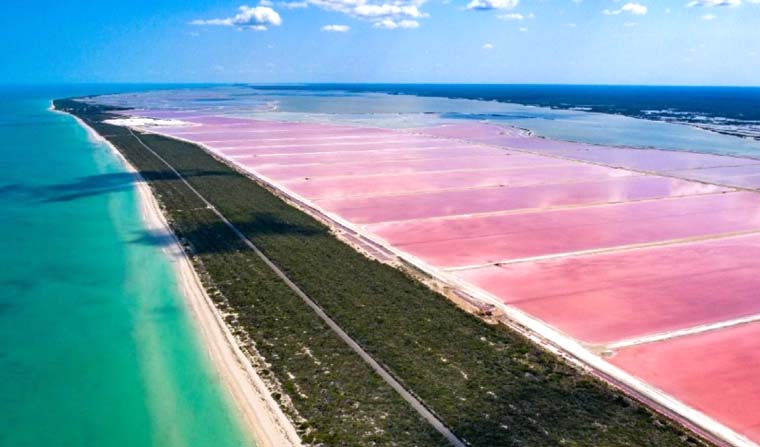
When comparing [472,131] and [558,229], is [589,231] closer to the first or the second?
[558,229]

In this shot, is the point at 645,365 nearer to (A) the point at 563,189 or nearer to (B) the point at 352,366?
(B) the point at 352,366

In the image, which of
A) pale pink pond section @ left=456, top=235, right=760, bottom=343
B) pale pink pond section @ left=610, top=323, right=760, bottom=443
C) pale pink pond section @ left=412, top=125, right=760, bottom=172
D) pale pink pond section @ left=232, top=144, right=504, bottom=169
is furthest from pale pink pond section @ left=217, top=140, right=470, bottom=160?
pale pink pond section @ left=610, top=323, right=760, bottom=443

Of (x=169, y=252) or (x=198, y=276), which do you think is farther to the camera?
(x=169, y=252)

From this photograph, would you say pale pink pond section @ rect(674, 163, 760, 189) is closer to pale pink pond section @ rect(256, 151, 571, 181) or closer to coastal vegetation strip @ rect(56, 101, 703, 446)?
pale pink pond section @ rect(256, 151, 571, 181)

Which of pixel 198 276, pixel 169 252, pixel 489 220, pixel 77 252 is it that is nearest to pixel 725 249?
pixel 489 220

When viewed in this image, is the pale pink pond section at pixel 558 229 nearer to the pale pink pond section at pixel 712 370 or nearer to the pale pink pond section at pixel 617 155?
the pale pink pond section at pixel 712 370

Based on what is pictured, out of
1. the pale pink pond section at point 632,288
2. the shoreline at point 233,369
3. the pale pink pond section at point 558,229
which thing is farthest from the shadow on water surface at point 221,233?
the pale pink pond section at point 632,288
